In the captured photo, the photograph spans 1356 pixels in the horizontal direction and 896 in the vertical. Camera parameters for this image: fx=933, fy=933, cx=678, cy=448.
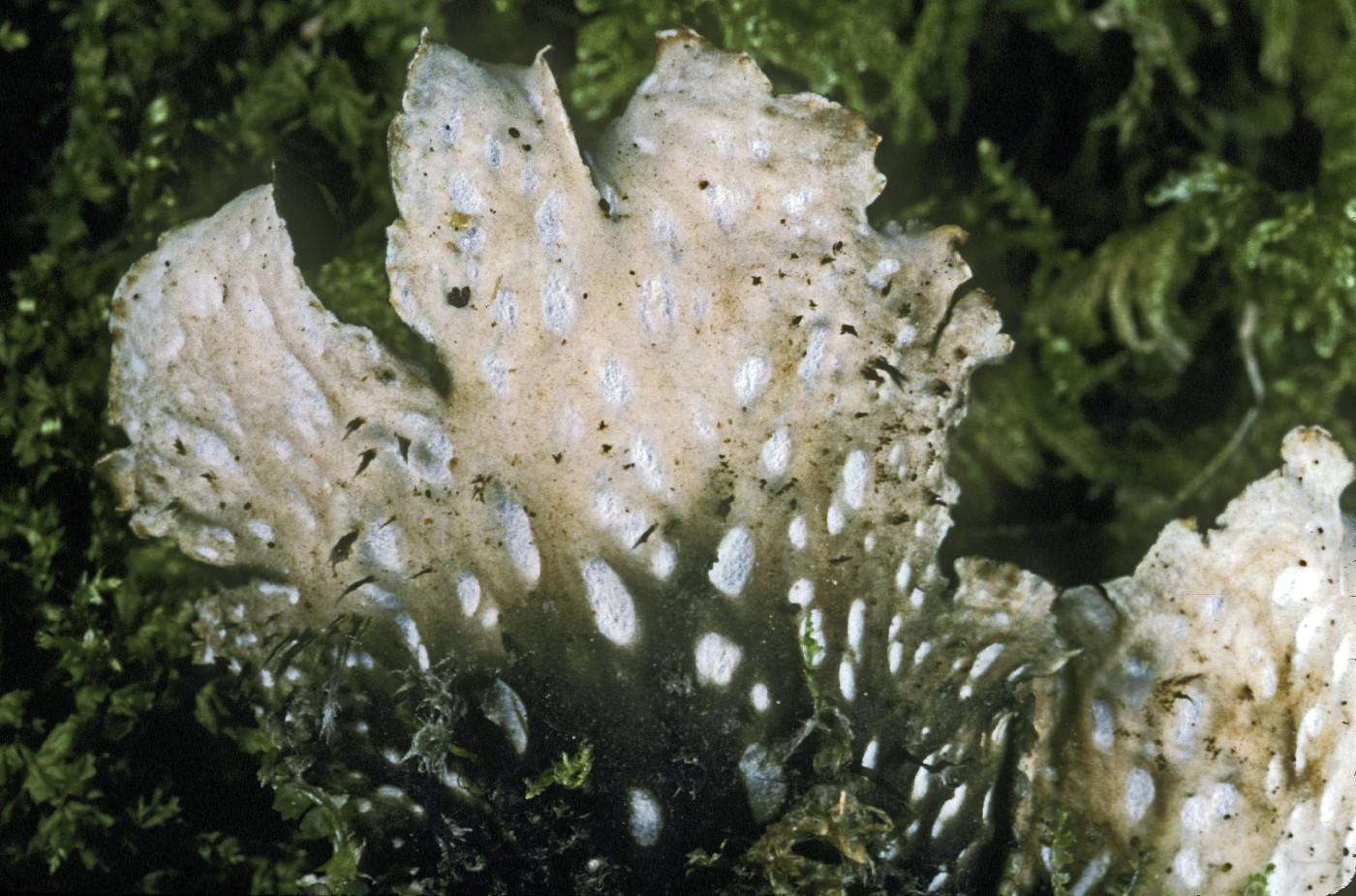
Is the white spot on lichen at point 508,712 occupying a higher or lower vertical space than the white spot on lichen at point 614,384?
lower

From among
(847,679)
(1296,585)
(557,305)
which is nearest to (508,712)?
(847,679)

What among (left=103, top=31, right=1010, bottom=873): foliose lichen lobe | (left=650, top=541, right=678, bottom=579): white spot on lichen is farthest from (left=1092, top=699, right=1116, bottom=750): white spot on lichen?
(left=650, top=541, right=678, bottom=579): white spot on lichen

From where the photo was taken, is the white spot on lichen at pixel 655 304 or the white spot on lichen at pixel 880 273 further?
the white spot on lichen at pixel 880 273

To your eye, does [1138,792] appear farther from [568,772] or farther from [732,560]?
[568,772]

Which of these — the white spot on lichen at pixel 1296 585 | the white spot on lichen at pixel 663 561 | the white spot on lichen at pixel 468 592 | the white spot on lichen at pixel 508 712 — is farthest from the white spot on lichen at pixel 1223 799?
the white spot on lichen at pixel 468 592

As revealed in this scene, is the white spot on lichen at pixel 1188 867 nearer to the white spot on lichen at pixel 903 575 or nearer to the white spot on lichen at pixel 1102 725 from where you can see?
the white spot on lichen at pixel 1102 725

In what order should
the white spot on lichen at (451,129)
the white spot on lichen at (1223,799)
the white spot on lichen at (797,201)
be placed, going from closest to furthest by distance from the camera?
1. the white spot on lichen at (451,129)
2. the white spot on lichen at (797,201)
3. the white spot on lichen at (1223,799)

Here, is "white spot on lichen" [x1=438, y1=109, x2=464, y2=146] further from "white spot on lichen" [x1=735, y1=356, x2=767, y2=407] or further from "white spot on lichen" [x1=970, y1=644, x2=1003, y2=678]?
"white spot on lichen" [x1=970, y1=644, x2=1003, y2=678]
